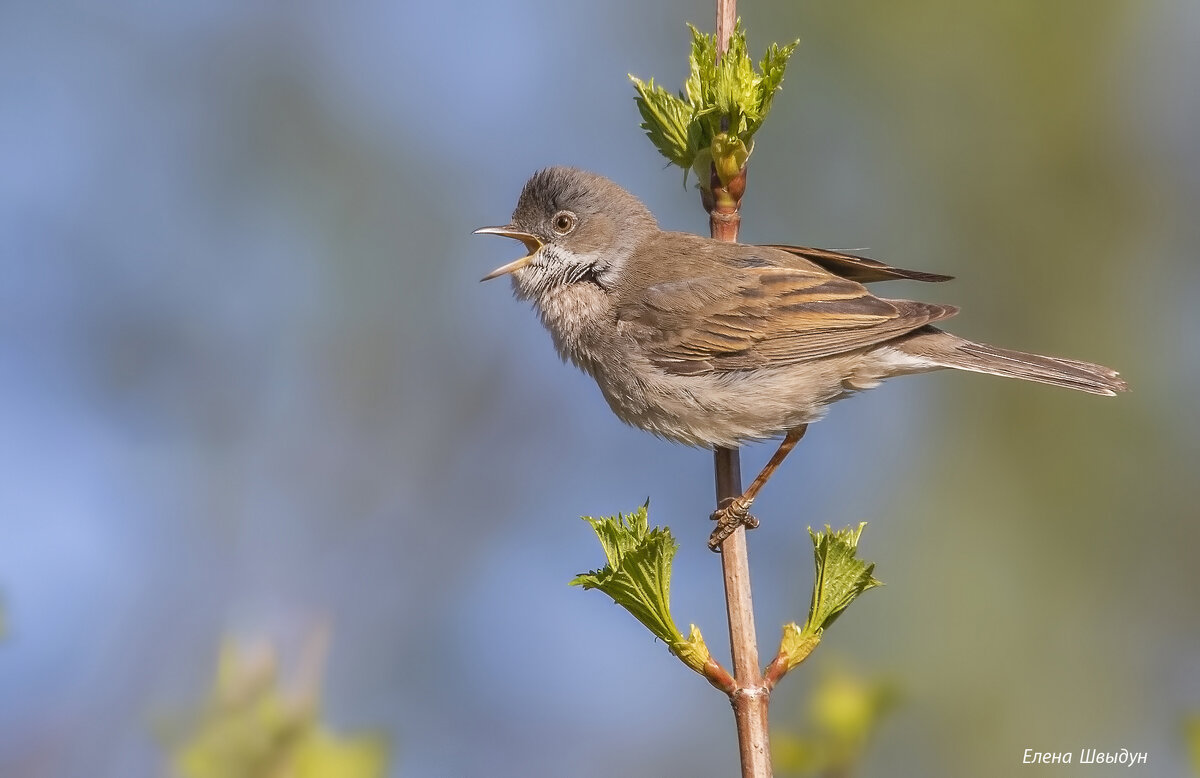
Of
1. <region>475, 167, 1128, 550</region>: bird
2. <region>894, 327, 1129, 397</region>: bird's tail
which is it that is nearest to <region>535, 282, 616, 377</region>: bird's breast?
<region>475, 167, 1128, 550</region>: bird

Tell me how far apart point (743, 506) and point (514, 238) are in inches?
72.5

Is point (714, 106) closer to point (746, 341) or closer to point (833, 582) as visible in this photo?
point (833, 582)

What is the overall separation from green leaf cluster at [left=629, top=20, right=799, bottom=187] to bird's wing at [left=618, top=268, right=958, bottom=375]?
3.88ft

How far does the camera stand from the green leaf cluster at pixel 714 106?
2.89 metres

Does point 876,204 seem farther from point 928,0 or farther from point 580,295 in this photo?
point 580,295

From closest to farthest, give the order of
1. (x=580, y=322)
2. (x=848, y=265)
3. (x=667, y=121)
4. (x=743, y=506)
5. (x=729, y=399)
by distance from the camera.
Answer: (x=667, y=121), (x=743, y=506), (x=729, y=399), (x=580, y=322), (x=848, y=265)

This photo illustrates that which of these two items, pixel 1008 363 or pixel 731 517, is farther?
pixel 1008 363

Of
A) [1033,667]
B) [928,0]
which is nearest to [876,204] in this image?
[928,0]

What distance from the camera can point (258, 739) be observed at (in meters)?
2.28

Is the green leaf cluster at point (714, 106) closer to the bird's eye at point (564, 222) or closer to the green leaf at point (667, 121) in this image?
the green leaf at point (667, 121)

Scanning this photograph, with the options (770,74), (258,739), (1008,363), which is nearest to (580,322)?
(1008,363)

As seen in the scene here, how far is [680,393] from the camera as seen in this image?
4.24 metres

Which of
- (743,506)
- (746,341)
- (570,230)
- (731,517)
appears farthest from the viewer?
(570,230)

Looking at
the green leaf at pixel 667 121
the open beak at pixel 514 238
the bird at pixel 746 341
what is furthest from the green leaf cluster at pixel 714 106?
the open beak at pixel 514 238
